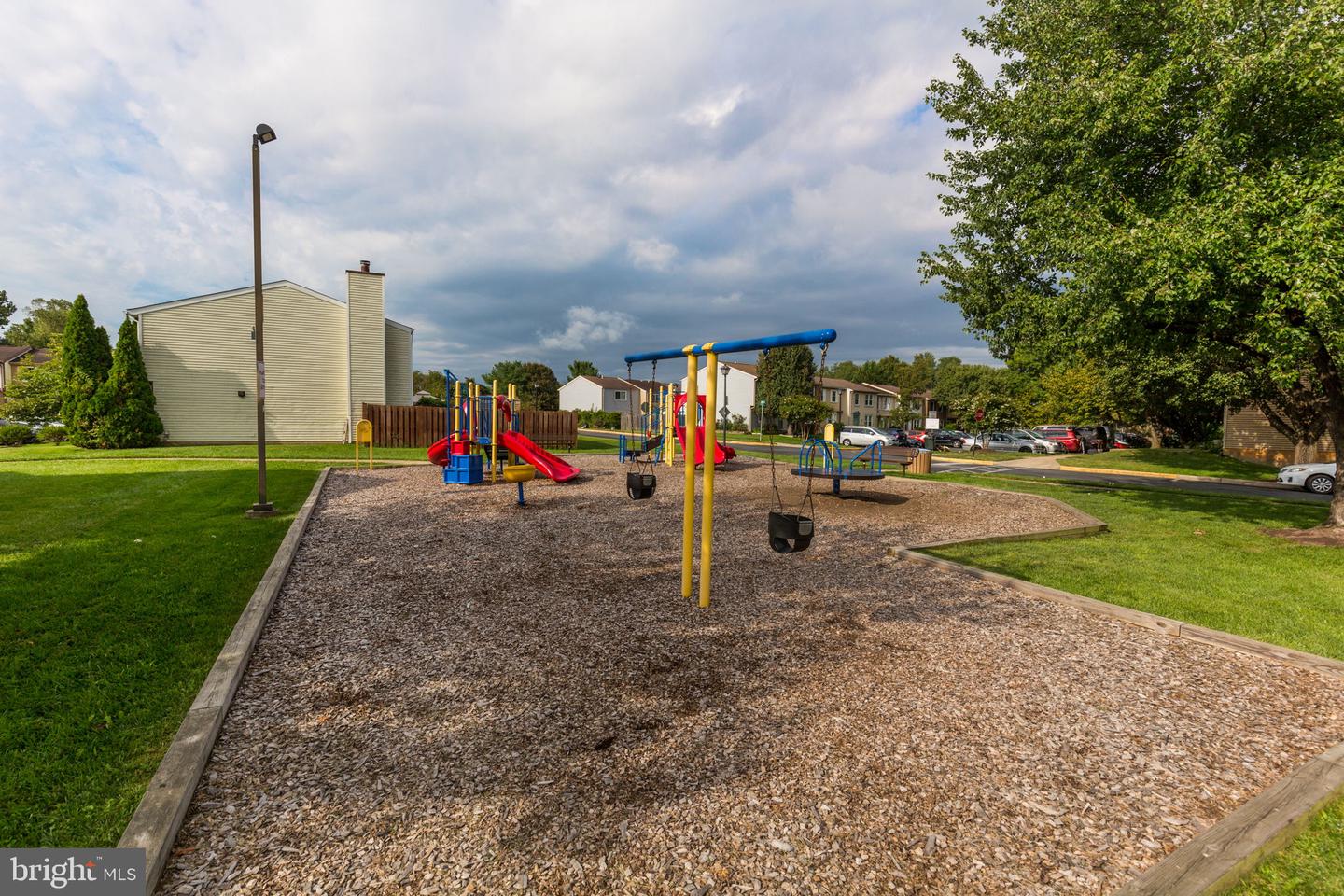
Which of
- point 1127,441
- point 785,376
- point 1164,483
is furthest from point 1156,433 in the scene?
point 785,376

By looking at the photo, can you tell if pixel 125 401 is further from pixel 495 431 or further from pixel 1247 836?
pixel 1247 836

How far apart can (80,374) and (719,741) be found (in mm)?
30206

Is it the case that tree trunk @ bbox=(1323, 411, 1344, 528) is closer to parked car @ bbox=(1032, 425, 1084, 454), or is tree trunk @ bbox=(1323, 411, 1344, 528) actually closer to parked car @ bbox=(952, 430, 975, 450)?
parked car @ bbox=(1032, 425, 1084, 454)

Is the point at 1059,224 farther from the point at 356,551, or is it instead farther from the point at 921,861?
the point at 356,551

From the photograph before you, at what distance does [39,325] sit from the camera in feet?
240

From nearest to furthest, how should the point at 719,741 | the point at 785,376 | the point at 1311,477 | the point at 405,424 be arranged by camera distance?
the point at 719,741 < the point at 1311,477 < the point at 405,424 < the point at 785,376

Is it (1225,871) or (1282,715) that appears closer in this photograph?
(1225,871)

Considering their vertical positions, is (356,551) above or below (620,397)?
below

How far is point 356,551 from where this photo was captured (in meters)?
7.82

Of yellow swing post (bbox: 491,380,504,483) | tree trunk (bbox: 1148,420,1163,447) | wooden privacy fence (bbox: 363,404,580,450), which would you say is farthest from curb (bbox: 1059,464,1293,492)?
wooden privacy fence (bbox: 363,404,580,450)

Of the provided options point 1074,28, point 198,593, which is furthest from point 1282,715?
point 1074,28

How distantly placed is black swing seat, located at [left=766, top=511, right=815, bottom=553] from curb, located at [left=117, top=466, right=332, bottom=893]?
4198 mm

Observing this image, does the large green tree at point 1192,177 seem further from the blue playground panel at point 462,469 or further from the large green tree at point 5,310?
the large green tree at point 5,310

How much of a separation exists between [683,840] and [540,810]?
711mm
